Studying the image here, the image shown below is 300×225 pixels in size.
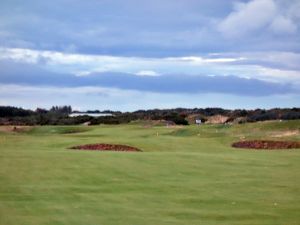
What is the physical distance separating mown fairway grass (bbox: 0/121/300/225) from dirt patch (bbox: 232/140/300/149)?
6.97 metres

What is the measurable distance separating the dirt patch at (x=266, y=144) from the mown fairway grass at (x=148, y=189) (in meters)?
6.97

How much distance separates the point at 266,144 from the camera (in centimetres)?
3588

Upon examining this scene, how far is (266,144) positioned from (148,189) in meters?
20.3

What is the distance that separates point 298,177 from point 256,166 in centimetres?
323

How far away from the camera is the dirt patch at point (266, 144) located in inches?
1386

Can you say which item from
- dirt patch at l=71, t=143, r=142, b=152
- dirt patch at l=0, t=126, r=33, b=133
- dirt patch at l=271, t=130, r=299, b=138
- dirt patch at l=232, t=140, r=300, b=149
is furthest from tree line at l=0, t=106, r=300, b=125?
dirt patch at l=71, t=143, r=142, b=152

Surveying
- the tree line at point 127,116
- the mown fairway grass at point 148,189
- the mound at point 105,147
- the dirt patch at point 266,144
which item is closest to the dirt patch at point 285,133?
the dirt patch at point 266,144

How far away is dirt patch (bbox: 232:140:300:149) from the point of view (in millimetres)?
35213

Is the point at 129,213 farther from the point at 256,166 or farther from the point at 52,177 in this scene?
the point at 256,166

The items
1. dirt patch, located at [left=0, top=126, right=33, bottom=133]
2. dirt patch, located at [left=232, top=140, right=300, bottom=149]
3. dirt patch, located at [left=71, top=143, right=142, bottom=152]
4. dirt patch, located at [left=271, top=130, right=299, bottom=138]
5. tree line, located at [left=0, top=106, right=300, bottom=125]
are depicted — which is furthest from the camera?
tree line, located at [left=0, top=106, right=300, bottom=125]

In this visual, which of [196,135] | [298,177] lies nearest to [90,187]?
[298,177]

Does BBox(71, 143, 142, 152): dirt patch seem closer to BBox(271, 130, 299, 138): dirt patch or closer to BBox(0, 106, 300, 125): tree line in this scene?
BBox(271, 130, 299, 138): dirt patch

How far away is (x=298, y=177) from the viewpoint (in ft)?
64.8

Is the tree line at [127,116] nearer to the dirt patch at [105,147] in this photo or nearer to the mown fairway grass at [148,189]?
the dirt patch at [105,147]
